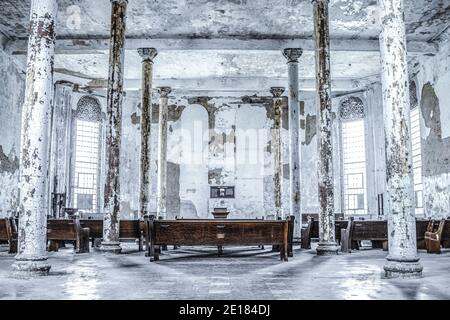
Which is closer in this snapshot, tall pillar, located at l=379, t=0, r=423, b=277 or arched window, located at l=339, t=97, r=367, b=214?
tall pillar, located at l=379, t=0, r=423, b=277

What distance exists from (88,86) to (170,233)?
1472 centimetres

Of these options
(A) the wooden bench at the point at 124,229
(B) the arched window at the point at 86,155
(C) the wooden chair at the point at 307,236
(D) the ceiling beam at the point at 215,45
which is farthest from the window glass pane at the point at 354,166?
(A) the wooden bench at the point at 124,229

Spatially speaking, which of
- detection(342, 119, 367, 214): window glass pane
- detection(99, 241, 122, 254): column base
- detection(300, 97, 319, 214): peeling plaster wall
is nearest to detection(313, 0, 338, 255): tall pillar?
detection(99, 241, 122, 254): column base

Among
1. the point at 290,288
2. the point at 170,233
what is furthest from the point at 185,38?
the point at 290,288

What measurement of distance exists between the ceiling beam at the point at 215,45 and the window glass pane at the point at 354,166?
6.63 meters

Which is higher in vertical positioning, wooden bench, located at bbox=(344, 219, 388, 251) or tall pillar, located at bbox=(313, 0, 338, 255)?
tall pillar, located at bbox=(313, 0, 338, 255)

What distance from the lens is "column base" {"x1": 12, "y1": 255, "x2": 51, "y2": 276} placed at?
6777 millimetres

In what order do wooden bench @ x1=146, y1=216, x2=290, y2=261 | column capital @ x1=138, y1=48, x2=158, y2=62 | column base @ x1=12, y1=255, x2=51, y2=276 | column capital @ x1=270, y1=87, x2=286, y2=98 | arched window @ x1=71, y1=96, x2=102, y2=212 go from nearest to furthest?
column base @ x1=12, y1=255, x2=51, y2=276 → wooden bench @ x1=146, y1=216, x2=290, y2=261 → column capital @ x1=138, y1=48, x2=158, y2=62 → column capital @ x1=270, y1=87, x2=286, y2=98 → arched window @ x1=71, y1=96, x2=102, y2=212

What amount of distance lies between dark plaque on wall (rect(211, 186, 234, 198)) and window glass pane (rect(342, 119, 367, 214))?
599cm

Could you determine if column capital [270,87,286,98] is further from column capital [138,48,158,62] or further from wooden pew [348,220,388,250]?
wooden pew [348,220,388,250]

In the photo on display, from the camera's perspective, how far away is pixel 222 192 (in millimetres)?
23703

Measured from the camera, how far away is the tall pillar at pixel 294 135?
14625mm
